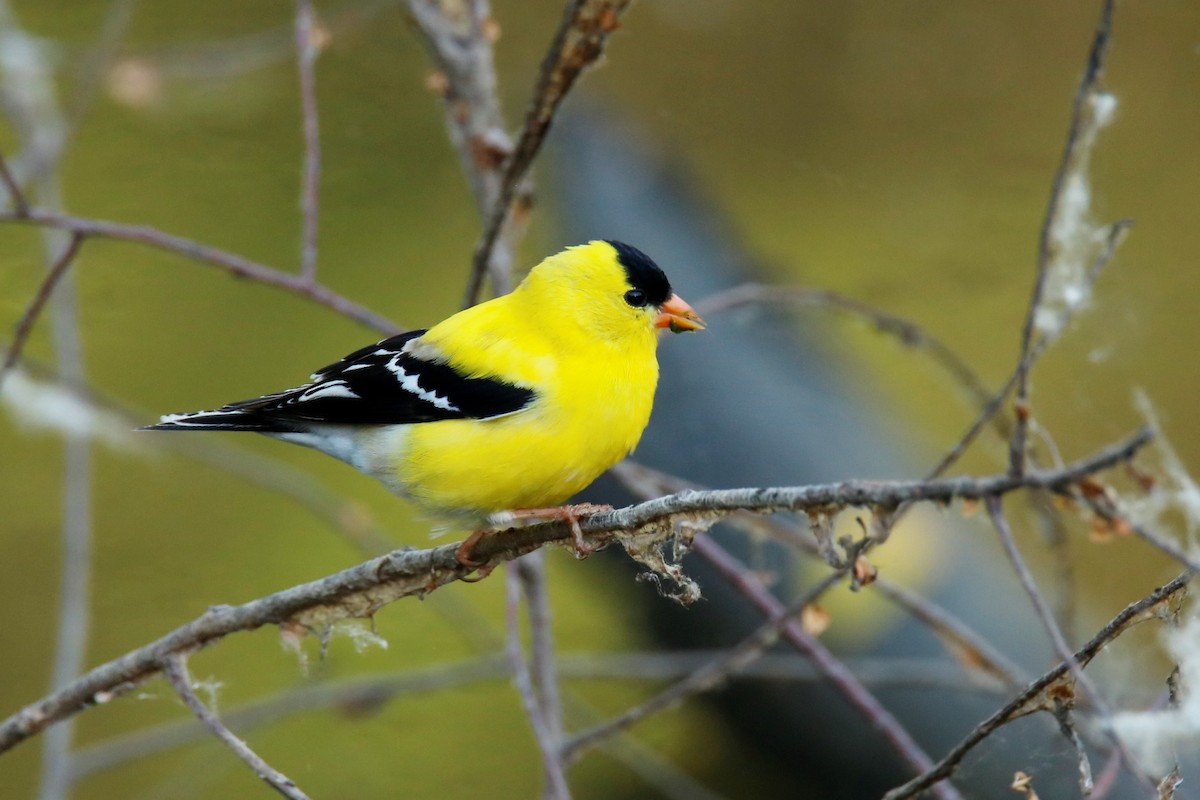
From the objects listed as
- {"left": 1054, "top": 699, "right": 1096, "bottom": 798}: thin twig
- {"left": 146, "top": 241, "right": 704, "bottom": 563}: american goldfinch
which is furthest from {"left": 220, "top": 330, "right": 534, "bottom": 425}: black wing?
{"left": 1054, "top": 699, "right": 1096, "bottom": 798}: thin twig

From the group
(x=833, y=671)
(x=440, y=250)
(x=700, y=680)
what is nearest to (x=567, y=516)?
(x=700, y=680)

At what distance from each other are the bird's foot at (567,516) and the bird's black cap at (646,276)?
390 millimetres

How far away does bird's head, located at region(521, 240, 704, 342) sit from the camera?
1.56 metres

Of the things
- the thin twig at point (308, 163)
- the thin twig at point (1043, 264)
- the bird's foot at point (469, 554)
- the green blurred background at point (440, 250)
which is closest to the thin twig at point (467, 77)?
the thin twig at point (308, 163)

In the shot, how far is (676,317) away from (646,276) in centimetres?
7

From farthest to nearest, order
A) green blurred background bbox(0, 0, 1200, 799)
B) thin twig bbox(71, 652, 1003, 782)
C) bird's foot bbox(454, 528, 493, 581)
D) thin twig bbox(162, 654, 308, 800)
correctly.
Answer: green blurred background bbox(0, 0, 1200, 799) < thin twig bbox(71, 652, 1003, 782) < bird's foot bbox(454, 528, 493, 581) < thin twig bbox(162, 654, 308, 800)

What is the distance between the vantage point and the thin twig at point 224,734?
37.8 inches

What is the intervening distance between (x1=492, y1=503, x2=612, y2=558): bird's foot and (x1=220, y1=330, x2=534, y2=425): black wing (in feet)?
0.48

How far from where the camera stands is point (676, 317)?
162 centimetres

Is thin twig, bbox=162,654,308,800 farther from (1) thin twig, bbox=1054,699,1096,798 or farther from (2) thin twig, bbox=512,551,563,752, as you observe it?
(2) thin twig, bbox=512,551,563,752

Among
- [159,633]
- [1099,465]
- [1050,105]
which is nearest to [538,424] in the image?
[1099,465]

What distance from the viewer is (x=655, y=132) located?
3.54m

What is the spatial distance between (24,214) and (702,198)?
7.43 feet

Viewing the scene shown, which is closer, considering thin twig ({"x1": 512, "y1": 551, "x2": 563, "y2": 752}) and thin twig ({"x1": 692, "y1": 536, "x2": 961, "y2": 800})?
thin twig ({"x1": 692, "y1": 536, "x2": 961, "y2": 800})
